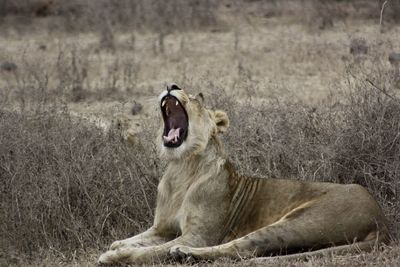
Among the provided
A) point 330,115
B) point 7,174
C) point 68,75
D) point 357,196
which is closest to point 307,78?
point 68,75

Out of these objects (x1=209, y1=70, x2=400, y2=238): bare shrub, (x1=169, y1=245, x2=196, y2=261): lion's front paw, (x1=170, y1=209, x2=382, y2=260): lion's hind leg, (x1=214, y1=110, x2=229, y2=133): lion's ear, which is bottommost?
(x1=169, y1=245, x2=196, y2=261): lion's front paw

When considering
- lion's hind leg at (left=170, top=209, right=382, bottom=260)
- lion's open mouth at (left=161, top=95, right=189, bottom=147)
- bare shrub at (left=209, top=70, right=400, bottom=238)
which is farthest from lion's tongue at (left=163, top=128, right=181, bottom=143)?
bare shrub at (left=209, top=70, right=400, bottom=238)

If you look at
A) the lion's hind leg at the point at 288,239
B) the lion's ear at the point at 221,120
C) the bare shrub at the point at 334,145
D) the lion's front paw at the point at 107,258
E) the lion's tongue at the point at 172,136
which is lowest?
the lion's front paw at the point at 107,258

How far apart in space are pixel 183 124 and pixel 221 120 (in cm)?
28

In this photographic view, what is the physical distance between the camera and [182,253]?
5797mm

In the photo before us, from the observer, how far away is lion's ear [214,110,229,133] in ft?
21.1

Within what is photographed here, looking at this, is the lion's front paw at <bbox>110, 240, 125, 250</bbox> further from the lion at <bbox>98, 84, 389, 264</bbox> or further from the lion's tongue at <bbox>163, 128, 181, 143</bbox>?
the lion's tongue at <bbox>163, 128, 181, 143</bbox>

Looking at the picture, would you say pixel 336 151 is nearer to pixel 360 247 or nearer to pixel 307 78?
pixel 360 247

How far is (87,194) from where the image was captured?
711cm

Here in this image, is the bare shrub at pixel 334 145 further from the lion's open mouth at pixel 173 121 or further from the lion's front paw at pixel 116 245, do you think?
the lion's front paw at pixel 116 245

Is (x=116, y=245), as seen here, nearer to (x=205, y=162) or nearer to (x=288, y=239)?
(x=205, y=162)

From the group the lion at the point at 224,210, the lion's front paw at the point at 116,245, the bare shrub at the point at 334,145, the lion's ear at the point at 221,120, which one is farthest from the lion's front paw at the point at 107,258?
the bare shrub at the point at 334,145

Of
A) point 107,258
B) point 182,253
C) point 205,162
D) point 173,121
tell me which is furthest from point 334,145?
point 107,258

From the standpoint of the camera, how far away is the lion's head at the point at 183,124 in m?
6.27
